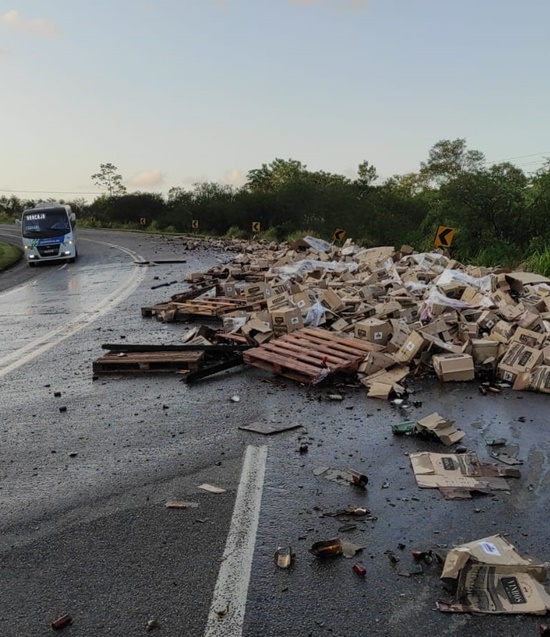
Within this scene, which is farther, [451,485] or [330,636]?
[451,485]

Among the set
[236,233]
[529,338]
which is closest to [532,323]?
[529,338]

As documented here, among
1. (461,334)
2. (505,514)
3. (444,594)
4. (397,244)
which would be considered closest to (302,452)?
(505,514)

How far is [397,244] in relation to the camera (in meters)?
29.4

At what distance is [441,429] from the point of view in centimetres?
511

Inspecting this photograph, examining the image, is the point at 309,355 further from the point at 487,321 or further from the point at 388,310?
the point at 487,321

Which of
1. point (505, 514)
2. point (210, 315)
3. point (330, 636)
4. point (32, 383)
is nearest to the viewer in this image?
point (330, 636)

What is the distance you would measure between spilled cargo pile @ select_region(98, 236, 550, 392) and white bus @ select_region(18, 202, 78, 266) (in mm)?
13230

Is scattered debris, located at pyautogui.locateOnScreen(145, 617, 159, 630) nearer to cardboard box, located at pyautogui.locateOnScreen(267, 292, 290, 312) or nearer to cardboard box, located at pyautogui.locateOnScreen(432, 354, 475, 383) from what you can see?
cardboard box, located at pyautogui.locateOnScreen(432, 354, 475, 383)

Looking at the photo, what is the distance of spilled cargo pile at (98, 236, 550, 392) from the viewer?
23.0 ft

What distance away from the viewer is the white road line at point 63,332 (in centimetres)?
799

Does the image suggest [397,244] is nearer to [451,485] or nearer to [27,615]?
[451,485]

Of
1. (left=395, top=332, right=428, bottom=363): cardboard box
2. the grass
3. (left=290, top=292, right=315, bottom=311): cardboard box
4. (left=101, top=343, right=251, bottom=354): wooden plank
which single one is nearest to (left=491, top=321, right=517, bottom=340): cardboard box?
(left=395, top=332, right=428, bottom=363): cardboard box

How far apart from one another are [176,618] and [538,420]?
4155 mm

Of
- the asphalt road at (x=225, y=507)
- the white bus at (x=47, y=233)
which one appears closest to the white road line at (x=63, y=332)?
the asphalt road at (x=225, y=507)
